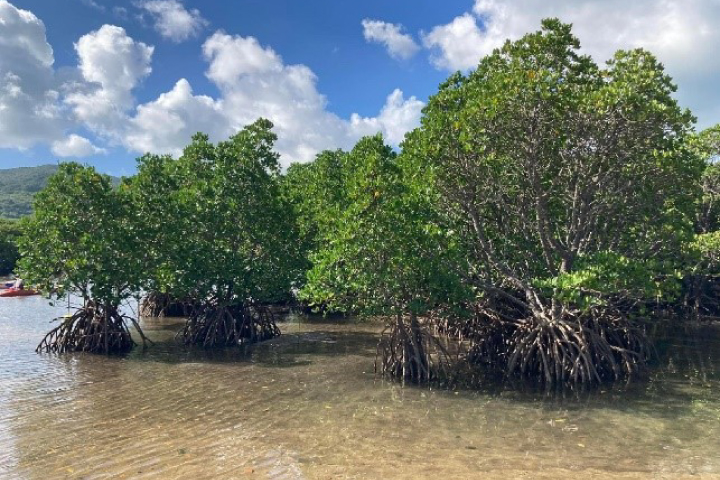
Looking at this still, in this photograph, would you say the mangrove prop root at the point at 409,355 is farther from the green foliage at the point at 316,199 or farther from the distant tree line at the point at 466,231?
A: the green foliage at the point at 316,199

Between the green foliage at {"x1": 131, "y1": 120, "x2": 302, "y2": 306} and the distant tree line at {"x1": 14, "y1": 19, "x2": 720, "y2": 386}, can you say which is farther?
the green foliage at {"x1": 131, "y1": 120, "x2": 302, "y2": 306}

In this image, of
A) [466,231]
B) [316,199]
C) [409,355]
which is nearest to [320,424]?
[409,355]

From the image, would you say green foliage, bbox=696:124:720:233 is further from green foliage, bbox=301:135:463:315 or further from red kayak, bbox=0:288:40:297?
red kayak, bbox=0:288:40:297

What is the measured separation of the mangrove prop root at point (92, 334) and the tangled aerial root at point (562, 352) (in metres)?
13.0

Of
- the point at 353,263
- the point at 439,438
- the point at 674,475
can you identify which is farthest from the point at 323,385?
the point at 674,475

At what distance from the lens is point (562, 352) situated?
15914 mm

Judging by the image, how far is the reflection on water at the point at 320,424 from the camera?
31.0 feet

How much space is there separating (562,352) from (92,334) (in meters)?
16.4

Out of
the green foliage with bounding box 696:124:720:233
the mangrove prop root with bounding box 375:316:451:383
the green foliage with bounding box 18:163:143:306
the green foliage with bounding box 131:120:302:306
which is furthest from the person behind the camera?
the green foliage with bounding box 696:124:720:233

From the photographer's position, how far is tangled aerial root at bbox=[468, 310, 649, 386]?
50.6ft

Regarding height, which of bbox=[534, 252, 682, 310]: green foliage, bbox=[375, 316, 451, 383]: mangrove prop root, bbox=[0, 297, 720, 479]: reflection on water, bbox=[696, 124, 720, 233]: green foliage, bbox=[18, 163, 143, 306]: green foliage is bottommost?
bbox=[0, 297, 720, 479]: reflection on water

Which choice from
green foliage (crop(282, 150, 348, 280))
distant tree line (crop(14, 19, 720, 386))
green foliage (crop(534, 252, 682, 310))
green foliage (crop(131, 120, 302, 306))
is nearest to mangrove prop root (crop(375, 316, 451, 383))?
distant tree line (crop(14, 19, 720, 386))

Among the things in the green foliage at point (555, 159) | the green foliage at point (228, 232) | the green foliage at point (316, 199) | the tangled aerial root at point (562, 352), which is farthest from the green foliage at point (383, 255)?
the green foliage at point (228, 232)

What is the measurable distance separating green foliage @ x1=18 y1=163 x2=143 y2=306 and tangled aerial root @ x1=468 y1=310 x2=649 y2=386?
13.4 meters
